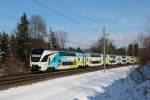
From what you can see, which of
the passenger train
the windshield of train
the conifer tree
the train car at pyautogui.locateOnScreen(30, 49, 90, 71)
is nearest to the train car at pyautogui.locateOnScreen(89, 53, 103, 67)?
the passenger train

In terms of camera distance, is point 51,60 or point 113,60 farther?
point 113,60

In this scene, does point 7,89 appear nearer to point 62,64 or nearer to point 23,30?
point 62,64

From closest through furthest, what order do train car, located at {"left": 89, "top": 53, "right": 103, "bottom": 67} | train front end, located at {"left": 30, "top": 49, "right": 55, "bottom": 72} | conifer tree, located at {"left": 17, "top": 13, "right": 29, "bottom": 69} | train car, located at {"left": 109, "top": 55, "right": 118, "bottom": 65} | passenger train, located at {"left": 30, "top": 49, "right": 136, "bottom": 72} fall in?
train front end, located at {"left": 30, "top": 49, "right": 55, "bottom": 72}
passenger train, located at {"left": 30, "top": 49, "right": 136, "bottom": 72}
train car, located at {"left": 89, "top": 53, "right": 103, "bottom": 67}
conifer tree, located at {"left": 17, "top": 13, "right": 29, "bottom": 69}
train car, located at {"left": 109, "top": 55, "right": 118, "bottom": 65}

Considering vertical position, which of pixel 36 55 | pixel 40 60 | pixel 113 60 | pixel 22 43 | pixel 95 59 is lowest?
pixel 40 60

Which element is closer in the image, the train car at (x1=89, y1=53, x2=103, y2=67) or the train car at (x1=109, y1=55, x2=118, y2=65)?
the train car at (x1=89, y1=53, x2=103, y2=67)

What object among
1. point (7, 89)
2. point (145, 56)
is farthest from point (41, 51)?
point (7, 89)

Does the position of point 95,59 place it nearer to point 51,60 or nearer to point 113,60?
point 113,60

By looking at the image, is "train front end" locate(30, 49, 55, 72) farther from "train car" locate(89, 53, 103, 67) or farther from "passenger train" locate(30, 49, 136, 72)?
"train car" locate(89, 53, 103, 67)

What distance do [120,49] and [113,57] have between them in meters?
95.6

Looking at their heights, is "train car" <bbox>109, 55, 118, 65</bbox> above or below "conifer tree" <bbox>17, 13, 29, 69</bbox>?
below

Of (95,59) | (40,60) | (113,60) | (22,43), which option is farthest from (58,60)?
(113,60)

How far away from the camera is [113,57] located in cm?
7531

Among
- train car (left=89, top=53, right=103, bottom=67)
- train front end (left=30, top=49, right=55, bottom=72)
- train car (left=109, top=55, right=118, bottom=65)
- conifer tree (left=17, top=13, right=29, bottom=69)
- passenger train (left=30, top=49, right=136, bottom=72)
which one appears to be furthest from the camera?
train car (left=109, top=55, right=118, bottom=65)

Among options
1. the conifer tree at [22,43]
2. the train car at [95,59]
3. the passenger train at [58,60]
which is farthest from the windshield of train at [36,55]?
the conifer tree at [22,43]
